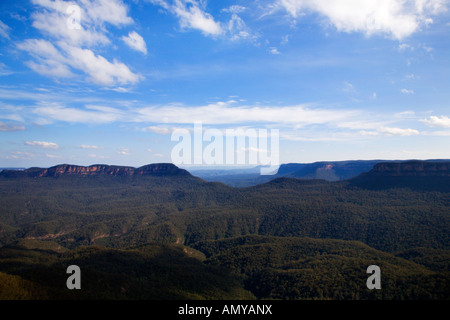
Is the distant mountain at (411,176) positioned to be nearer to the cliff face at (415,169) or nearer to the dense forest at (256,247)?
the cliff face at (415,169)

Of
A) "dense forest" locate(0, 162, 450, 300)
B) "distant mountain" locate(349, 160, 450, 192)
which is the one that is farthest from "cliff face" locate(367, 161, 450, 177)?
"dense forest" locate(0, 162, 450, 300)

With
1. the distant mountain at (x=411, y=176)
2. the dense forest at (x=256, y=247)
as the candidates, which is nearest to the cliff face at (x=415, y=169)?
the distant mountain at (x=411, y=176)

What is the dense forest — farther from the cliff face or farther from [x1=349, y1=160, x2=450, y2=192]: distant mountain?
the cliff face

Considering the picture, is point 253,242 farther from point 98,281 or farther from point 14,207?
point 14,207

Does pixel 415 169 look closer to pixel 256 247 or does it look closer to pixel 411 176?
pixel 411 176

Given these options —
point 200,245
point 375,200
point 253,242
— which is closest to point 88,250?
point 200,245

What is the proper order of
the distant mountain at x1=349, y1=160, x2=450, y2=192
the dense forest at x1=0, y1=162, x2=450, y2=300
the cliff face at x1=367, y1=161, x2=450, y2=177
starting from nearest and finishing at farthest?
the dense forest at x1=0, y1=162, x2=450, y2=300, the distant mountain at x1=349, y1=160, x2=450, y2=192, the cliff face at x1=367, y1=161, x2=450, y2=177
